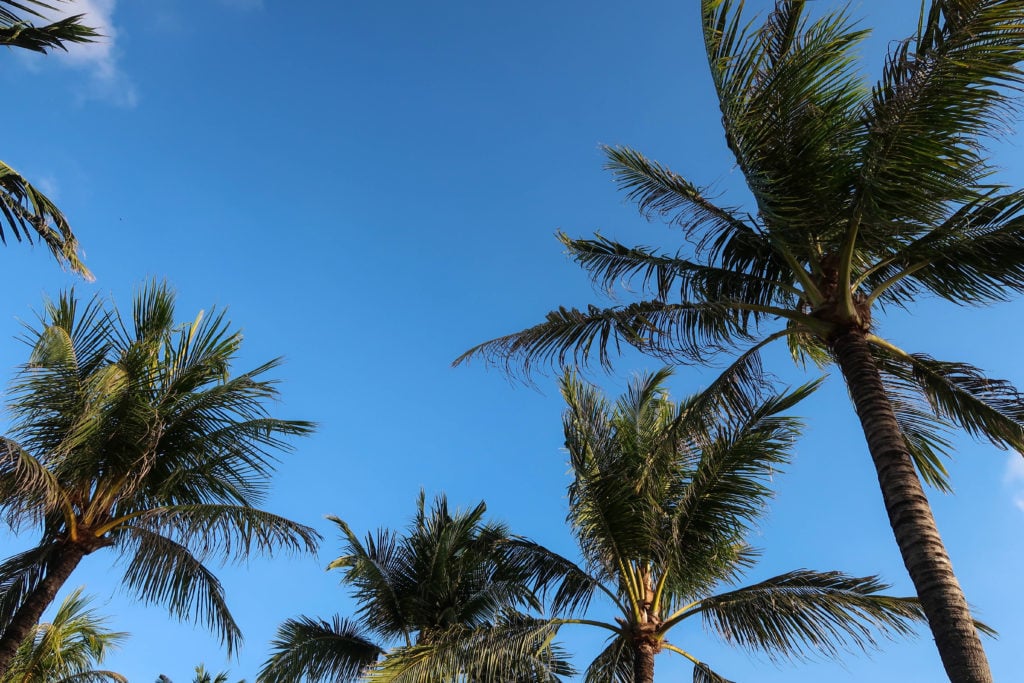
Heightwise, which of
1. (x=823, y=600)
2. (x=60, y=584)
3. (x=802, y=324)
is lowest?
(x=60, y=584)

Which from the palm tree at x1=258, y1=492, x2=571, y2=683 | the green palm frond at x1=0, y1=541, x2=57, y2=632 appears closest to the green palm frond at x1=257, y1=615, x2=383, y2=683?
the palm tree at x1=258, y1=492, x2=571, y2=683

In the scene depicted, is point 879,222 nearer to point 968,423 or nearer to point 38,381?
point 968,423

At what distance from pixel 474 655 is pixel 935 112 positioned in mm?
7761

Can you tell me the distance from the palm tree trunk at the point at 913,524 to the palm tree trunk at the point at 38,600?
8.51 m

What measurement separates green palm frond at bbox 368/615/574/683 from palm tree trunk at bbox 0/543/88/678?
3.63 metres

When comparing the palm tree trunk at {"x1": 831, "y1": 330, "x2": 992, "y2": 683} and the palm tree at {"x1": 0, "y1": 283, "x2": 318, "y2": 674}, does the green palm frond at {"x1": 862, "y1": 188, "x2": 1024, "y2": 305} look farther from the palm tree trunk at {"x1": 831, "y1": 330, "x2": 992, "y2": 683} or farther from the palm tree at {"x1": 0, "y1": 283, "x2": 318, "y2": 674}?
the palm tree at {"x1": 0, "y1": 283, "x2": 318, "y2": 674}

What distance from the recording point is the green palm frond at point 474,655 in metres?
9.84

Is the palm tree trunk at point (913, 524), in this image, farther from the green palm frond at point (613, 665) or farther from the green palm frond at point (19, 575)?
the green palm frond at point (19, 575)

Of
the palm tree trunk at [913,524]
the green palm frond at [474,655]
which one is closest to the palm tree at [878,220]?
the palm tree trunk at [913,524]

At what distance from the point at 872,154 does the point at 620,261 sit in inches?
136

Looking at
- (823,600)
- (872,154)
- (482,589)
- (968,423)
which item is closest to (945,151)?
(872,154)

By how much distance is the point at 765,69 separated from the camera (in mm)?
7617

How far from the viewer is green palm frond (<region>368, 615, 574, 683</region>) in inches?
387

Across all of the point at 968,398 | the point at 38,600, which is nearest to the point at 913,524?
the point at 968,398
